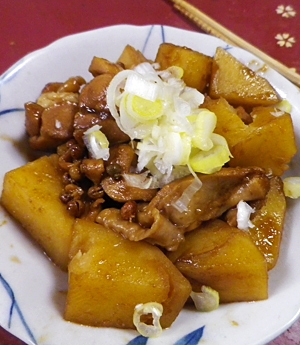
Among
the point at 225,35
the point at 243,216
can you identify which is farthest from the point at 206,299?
the point at 225,35

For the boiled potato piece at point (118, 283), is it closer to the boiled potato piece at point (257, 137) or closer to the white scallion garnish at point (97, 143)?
the white scallion garnish at point (97, 143)

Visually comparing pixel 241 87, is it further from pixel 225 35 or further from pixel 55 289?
pixel 55 289

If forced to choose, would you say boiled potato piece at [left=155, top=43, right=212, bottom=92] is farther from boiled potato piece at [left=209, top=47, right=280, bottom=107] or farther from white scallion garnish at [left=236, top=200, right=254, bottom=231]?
white scallion garnish at [left=236, top=200, right=254, bottom=231]

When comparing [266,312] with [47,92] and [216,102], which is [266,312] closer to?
[216,102]

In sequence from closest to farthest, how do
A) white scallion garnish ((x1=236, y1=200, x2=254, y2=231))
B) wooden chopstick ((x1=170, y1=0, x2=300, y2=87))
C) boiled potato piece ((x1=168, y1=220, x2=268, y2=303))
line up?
boiled potato piece ((x1=168, y1=220, x2=268, y2=303)) → white scallion garnish ((x1=236, y1=200, x2=254, y2=231)) → wooden chopstick ((x1=170, y1=0, x2=300, y2=87))

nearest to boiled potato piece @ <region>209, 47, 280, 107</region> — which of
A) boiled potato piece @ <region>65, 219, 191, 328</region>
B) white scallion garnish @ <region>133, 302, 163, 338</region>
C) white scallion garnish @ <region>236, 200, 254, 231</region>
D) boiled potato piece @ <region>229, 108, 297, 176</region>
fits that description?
boiled potato piece @ <region>229, 108, 297, 176</region>

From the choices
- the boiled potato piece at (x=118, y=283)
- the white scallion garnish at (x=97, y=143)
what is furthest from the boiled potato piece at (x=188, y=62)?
the boiled potato piece at (x=118, y=283)
